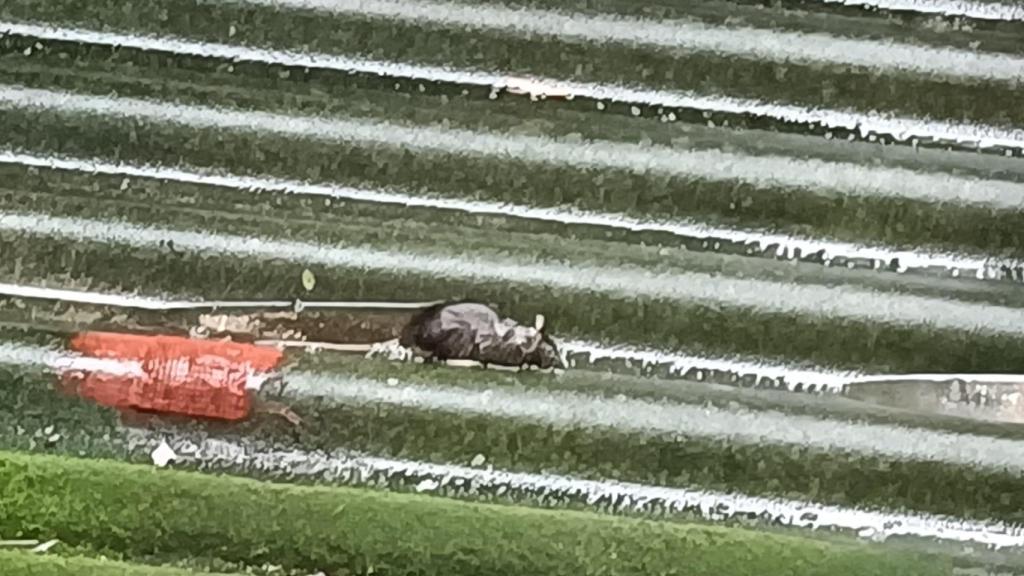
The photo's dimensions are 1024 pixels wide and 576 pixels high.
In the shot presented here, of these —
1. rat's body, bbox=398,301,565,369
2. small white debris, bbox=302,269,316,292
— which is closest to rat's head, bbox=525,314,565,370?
rat's body, bbox=398,301,565,369

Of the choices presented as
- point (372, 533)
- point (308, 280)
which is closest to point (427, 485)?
point (372, 533)

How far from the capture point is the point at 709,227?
83cm

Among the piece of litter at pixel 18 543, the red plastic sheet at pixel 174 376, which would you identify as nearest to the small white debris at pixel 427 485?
the red plastic sheet at pixel 174 376

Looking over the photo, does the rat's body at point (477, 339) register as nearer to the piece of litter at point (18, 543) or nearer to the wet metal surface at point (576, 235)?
the wet metal surface at point (576, 235)

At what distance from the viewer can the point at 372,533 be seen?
76 centimetres

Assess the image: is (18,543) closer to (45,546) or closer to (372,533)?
(45,546)

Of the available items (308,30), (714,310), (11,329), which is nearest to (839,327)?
(714,310)

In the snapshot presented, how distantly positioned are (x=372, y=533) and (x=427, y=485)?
4 cm

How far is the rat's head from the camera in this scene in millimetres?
799

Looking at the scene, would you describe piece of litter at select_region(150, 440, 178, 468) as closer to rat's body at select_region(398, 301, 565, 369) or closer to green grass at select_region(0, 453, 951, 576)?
green grass at select_region(0, 453, 951, 576)

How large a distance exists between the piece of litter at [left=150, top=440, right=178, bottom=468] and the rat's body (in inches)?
5.8

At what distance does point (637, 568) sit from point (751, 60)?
0.31m

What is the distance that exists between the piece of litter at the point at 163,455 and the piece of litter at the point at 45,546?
0.23 feet

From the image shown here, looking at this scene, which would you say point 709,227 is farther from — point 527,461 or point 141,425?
point 141,425
